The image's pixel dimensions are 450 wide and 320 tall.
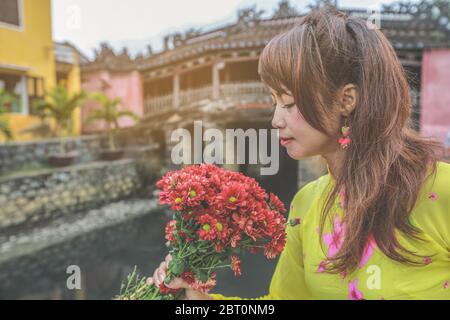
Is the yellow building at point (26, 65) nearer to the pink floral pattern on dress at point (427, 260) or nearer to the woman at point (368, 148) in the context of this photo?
the woman at point (368, 148)

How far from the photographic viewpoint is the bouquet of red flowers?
0.74 m

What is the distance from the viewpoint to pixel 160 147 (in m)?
1.39

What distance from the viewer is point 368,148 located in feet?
2.45

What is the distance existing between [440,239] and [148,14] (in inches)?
42.4

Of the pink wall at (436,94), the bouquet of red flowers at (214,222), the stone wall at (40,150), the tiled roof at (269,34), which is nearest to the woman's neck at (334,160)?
the bouquet of red flowers at (214,222)

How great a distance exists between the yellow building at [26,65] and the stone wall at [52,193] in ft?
0.53

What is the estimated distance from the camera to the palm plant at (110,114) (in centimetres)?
148

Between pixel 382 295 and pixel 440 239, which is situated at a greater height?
pixel 440 239

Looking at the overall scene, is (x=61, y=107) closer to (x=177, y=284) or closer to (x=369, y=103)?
(x=177, y=284)

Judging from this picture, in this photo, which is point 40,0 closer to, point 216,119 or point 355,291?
point 216,119
